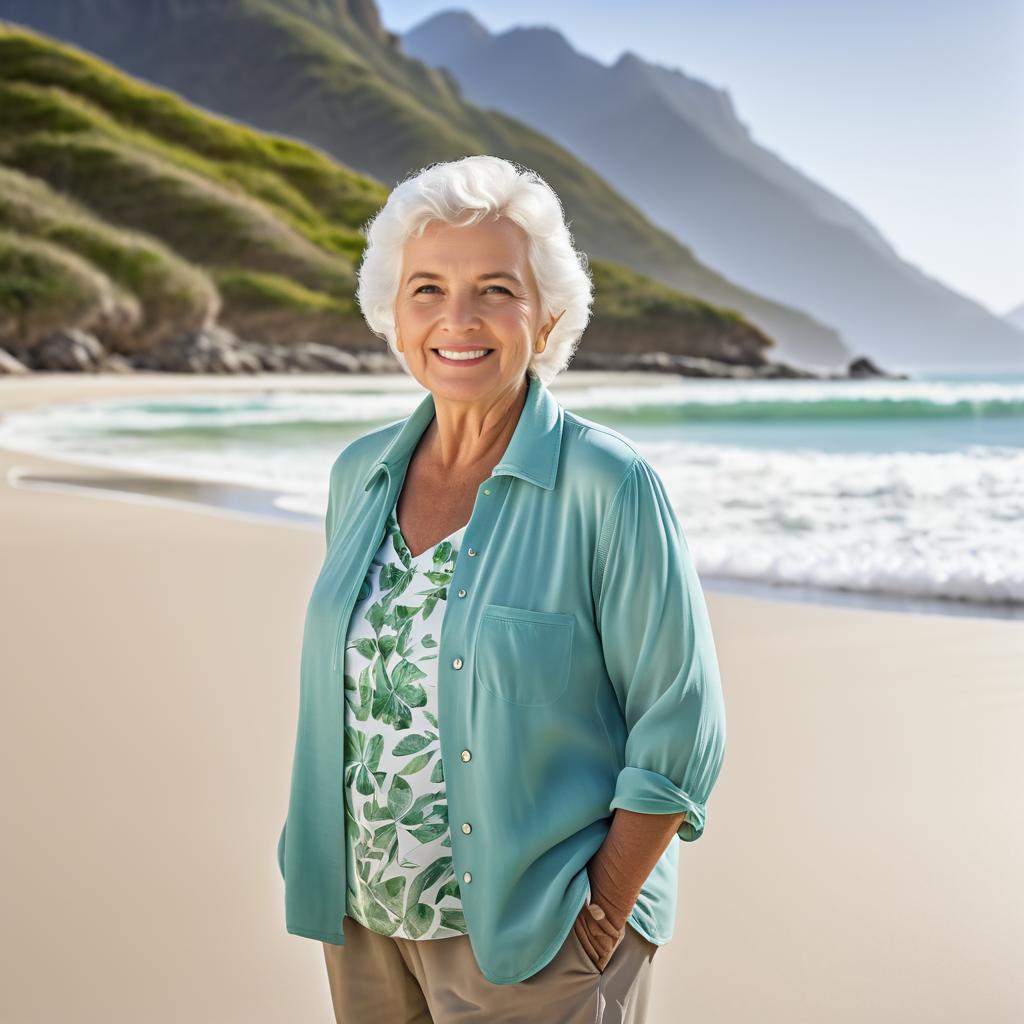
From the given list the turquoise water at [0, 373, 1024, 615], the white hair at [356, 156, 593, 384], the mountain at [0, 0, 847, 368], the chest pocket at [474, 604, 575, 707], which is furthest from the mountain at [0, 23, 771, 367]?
the mountain at [0, 0, 847, 368]

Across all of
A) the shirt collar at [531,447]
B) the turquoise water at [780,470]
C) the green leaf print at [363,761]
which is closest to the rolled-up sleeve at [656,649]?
the shirt collar at [531,447]

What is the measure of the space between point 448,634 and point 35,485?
9474 mm

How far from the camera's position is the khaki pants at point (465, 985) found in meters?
1.48

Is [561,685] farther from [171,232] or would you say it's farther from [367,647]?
[171,232]

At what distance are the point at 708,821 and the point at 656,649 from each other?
1958 millimetres

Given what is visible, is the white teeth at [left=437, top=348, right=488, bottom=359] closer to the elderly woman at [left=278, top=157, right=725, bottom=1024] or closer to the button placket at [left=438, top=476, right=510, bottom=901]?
the elderly woman at [left=278, top=157, right=725, bottom=1024]

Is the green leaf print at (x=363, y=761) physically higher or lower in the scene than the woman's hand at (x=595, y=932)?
higher

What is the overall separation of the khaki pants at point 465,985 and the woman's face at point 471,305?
2.39 ft

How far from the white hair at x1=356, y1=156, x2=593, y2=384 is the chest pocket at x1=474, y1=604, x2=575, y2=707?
16.9 inches

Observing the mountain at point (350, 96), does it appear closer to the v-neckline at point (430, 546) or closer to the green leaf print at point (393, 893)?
the v-neckline at point (430, 546)

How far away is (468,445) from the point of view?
171cm

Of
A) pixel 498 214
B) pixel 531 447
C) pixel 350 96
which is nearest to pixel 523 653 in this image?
pixel 531 447

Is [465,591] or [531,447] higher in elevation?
[531,447]

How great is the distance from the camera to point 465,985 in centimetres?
152
